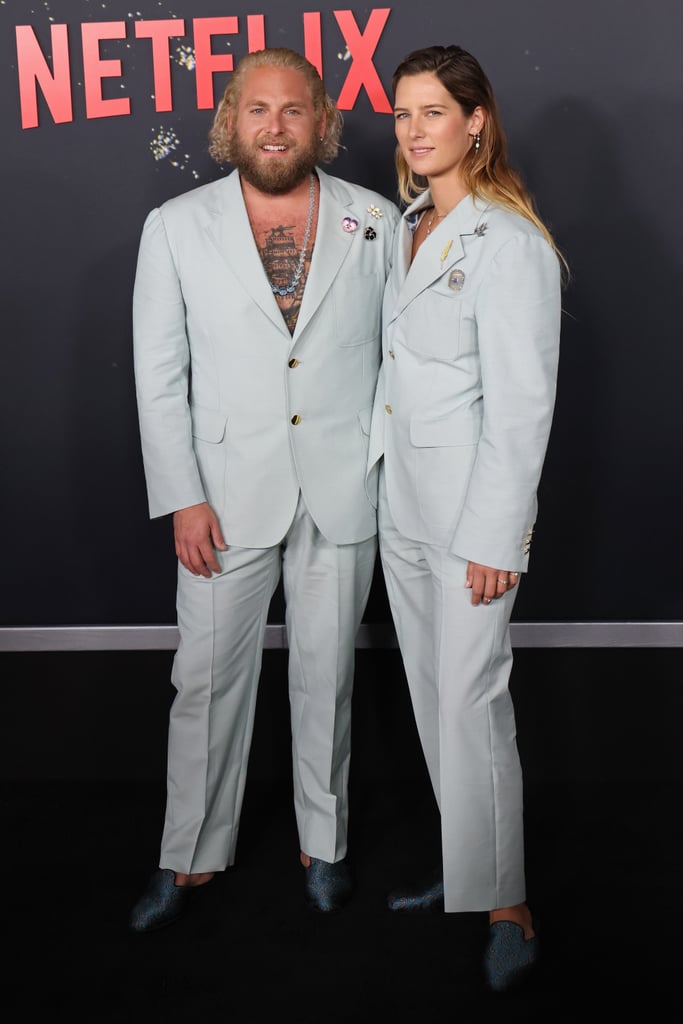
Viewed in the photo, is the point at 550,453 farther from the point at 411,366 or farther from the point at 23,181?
the point at 23,181

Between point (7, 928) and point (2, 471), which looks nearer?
point (7, 928)

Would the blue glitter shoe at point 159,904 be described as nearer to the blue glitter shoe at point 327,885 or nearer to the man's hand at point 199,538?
the blue glitter shoe at point 327,885

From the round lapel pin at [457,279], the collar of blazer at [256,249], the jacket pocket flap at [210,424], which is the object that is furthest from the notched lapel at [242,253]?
the round lapel pin at [457,279]

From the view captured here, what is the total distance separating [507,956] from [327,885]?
0.47 m

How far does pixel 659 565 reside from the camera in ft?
9.48

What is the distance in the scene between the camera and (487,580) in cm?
205

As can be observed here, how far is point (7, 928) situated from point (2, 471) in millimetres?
1212

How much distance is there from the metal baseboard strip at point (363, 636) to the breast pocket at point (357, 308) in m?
0.96

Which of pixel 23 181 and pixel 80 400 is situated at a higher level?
pixel 23 181

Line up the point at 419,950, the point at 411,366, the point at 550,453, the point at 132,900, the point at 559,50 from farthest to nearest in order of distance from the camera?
the point at 550,453, the point at 559,50, the point at 132,900, the point at 419,950, the point at 411,366

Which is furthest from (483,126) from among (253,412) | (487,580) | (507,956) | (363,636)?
(507,956)

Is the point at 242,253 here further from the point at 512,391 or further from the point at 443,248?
the point at 512,391

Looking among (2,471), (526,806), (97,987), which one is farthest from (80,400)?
(526,806)

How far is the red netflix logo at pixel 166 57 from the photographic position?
259 cm
